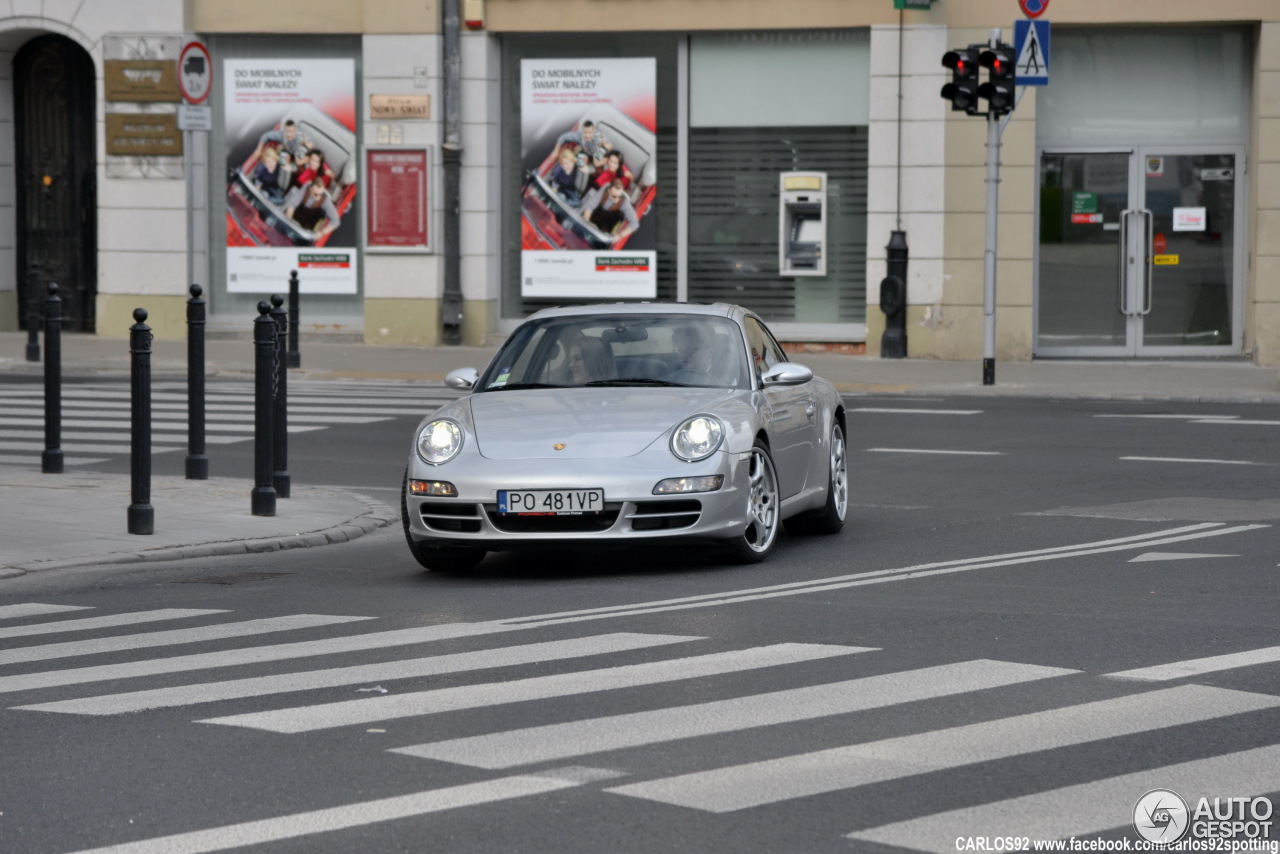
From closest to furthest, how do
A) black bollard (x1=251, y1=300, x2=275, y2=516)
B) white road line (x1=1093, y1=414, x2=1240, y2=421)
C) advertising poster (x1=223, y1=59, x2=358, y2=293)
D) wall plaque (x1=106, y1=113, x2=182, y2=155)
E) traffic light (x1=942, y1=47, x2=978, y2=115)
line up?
black bollard (x1=251, y1=300, x2=275, y2=516) → white road line (x1=1093, y1=414, x2=1240, y2=421) → traffic light (x1=942, y1=47, x2=978, y2=115) → wall plaque (x1=106, y1=113, x2=182, y2=155) → advertising poster (x1=223, y1=59, x2=358, y2=293)

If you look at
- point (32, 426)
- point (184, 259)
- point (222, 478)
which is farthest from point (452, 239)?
point (222, 478)

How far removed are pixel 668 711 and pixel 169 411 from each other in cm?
1420

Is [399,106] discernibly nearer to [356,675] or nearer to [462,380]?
[462,380]

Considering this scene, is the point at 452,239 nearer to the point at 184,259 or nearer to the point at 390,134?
the point at 390,134

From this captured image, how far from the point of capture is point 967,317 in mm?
26047

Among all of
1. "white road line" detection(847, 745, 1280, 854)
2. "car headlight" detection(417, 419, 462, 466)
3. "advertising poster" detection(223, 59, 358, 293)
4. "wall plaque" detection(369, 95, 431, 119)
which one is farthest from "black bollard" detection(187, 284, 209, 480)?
"advertising poster" detection(223, 59, 358, 293)

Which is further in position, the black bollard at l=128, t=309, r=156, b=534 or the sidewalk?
the black bollard at l=128, t=309, r=156, b=534

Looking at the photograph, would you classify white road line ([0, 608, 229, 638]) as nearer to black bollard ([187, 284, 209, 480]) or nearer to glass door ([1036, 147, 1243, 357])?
black bollard ([187, 284, 209, 480])

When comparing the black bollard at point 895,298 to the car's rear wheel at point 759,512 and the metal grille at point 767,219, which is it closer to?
the metal grille at point 767,219

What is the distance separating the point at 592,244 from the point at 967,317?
5210mm

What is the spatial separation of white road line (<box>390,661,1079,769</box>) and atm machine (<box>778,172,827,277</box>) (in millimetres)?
19716

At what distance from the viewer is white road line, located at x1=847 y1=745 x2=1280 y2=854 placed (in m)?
4.95

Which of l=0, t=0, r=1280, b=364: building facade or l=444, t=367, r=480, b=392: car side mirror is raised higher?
l=0, t=0, r=1280, b=364: building facade

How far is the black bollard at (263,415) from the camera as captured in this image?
12.4 m
